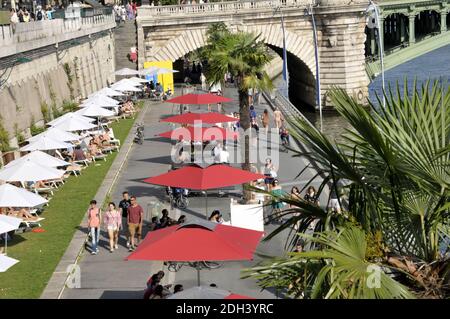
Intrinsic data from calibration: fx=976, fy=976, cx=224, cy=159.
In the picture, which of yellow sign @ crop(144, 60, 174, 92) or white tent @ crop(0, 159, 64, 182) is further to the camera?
yellow sign @ crop(144, 60, 174, 92)

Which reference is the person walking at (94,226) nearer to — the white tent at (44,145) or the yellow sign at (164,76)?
the white tent at (44,145)

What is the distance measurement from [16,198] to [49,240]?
4.89 feet

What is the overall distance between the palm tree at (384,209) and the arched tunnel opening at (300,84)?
57.5 m


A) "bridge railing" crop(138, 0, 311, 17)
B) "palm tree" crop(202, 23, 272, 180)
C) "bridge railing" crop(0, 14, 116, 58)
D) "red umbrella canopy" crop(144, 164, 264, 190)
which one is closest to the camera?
"red umbrella canopy" crop(144, 164, 264, 190)

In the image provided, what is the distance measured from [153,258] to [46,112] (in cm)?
2850

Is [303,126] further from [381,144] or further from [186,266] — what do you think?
[186,266]

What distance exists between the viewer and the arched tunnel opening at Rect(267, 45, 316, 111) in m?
70.2

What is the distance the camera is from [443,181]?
33.1 ft

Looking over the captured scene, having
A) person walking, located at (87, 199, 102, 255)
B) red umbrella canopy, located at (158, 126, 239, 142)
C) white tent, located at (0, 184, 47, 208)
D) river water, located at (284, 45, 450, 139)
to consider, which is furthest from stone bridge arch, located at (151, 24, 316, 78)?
person walking, located at (87, 199, 102, 255)

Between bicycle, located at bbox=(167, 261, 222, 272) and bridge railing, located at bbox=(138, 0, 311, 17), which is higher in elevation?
bridge railing, located at bbox=(138, 0, 311, 17)

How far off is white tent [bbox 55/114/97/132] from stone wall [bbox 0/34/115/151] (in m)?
1.89

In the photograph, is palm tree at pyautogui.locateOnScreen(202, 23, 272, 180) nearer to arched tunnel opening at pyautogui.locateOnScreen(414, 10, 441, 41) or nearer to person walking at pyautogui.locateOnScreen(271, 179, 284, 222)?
person walking at pyautogui.locateOnScreen(271, 179, 284, 222)

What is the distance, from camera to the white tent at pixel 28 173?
2803cm
